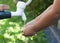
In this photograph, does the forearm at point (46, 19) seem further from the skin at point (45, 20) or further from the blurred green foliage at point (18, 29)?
the blurred green foliage at point (18, 29)

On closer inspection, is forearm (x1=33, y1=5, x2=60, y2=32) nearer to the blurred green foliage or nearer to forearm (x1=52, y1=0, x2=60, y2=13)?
forearm (x1=52, y1=0, x2=60, y2=13)

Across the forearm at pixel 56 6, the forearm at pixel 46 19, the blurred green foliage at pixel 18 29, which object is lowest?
the forearm at pixel 46 19

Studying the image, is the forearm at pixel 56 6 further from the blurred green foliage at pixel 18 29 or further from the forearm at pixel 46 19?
the blurred green foliage at pixel 18 29

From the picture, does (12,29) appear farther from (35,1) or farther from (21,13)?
(21,13)

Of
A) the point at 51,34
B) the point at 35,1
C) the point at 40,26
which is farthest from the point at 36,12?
the point at 40,26

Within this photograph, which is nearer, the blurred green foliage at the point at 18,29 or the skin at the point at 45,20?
the skin at the point at 45,20

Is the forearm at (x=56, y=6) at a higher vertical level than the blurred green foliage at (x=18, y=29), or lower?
lower

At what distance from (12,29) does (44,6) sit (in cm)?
84

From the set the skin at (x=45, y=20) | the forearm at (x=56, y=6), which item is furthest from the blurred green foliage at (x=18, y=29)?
the forearm at (x=56, y=6)

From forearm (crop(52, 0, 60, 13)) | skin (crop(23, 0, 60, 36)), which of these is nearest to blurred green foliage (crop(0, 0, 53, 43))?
skin (crop(23, 0, 60, 36))

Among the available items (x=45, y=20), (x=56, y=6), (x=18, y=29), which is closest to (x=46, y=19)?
(x=45, y=20)

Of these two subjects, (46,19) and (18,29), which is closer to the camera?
(46,19)

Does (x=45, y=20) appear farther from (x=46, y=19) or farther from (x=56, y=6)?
(x=56, y=6)

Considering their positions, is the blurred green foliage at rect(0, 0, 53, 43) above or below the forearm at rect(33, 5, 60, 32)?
above
